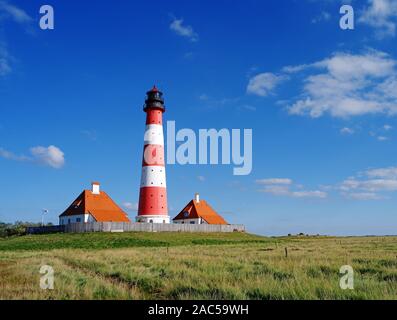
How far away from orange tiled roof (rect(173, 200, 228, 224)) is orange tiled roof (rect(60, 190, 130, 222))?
13.3 meters

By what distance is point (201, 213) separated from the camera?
76000mm

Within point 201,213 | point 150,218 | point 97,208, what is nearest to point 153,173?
point 150,218

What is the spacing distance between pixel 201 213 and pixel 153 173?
23051 millimetres

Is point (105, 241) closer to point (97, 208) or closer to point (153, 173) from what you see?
point (153, 173)

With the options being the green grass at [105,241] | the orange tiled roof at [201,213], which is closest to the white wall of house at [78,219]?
the green grass at [105,241]

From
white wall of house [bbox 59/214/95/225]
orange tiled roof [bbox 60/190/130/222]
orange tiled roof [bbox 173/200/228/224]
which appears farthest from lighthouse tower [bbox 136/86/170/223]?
orange tiled roof [bbox 173/200/228/224]

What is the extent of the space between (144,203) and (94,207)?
1235 cm

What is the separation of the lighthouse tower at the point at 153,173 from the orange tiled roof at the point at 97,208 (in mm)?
9062

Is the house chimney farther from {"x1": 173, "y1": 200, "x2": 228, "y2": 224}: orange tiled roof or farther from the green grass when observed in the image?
{"x1": 173, "y1": 200, "x2": 228, "y2": 224}: orange tiled roof

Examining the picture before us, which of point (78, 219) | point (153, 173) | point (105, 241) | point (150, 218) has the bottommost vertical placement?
point (105, 241)

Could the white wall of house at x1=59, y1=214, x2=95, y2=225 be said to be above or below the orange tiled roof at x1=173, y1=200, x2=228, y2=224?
below

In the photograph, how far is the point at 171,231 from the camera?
190 ft

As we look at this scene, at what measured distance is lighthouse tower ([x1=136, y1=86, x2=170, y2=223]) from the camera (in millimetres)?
55188

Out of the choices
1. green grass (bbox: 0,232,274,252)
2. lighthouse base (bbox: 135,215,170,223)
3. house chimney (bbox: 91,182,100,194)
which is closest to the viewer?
green grass (bbox: 0,232,274,252)
